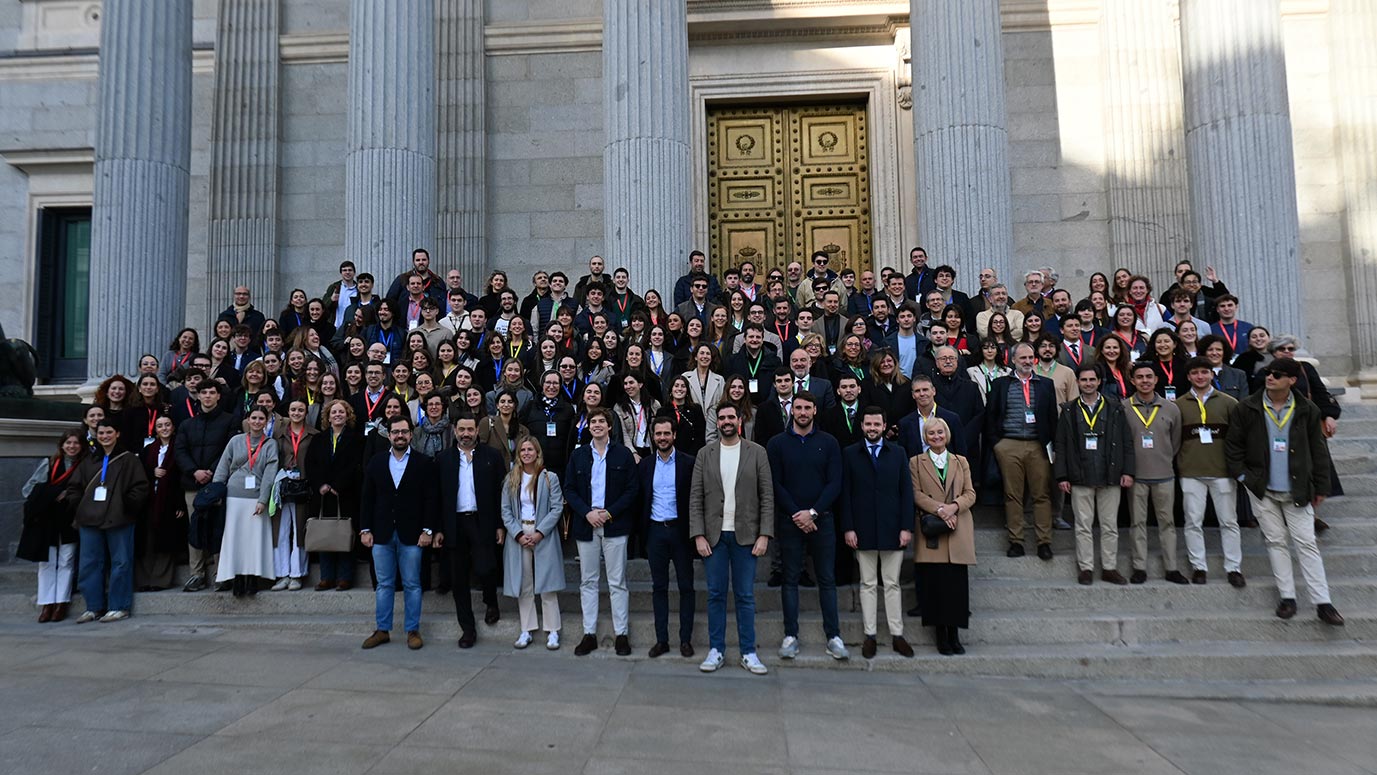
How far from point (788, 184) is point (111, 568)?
12241 mm

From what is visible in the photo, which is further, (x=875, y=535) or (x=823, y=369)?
(x=823, y=369)

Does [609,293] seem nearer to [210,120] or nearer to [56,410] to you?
[56,410]

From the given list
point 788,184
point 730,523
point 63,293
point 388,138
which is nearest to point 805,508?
point 730,523

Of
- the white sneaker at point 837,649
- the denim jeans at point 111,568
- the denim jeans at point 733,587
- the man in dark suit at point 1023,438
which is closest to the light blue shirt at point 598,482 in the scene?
the denim jeans at point 733,587

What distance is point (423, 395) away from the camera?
30.8 feet

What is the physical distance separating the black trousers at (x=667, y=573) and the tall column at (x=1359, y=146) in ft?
44.4

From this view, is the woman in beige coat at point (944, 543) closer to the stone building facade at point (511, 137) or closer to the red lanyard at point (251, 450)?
the stone building facade at point (511, 137)

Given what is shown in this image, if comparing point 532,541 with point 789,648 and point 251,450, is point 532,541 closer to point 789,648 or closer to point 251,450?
point 789,648

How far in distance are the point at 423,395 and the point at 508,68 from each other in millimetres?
9745

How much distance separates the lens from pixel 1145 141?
52.1 feet

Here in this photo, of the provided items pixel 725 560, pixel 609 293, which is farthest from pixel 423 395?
pixel 725 560

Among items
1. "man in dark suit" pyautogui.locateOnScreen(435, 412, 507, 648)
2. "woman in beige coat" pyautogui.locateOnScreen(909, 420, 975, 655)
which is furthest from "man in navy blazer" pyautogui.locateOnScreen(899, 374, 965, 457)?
"man in dark suit" pyautogui.locateOnScreen(435, 412, 507, 648)

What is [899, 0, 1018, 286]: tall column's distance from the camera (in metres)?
12.1

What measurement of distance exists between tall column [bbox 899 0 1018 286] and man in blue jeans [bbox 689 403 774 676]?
5.72m
